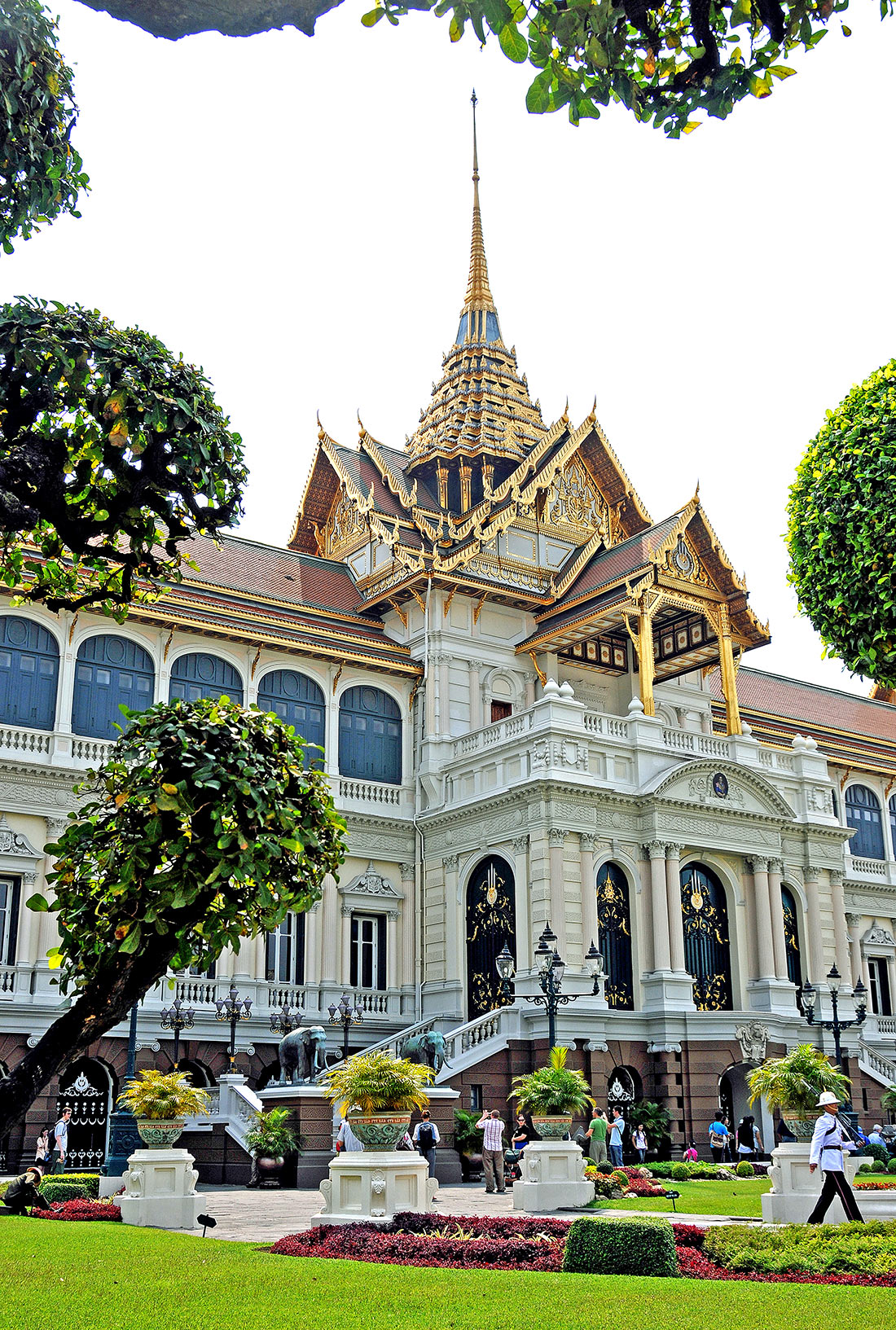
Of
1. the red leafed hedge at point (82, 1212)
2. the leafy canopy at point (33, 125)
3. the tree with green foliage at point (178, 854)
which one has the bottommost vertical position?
the red leafed hedge at point (82, 1212)

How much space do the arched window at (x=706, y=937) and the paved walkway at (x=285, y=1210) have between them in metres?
10.4

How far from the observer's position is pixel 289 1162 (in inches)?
902

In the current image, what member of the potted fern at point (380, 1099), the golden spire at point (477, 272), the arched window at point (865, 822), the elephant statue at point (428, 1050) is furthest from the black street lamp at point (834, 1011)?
the golden spire at point (477, 272)

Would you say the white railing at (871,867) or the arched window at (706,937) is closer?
the arched window at (706,937)

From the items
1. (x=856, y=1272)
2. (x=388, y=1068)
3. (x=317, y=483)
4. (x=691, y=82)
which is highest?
(x=317, y=483)

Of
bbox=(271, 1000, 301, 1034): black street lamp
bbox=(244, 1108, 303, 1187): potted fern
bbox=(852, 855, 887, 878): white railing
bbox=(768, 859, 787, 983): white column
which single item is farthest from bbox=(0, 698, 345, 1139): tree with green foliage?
bbox=(852, 855, 887, 878): white railing

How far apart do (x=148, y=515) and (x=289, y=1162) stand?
57.4ft

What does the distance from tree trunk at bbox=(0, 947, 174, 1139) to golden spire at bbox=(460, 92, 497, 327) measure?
4081 centimetres

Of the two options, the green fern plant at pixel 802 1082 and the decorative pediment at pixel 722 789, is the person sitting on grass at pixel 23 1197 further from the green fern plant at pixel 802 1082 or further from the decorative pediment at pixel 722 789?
the decorative pediment at pixel 722 789

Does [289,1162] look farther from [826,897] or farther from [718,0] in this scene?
[718,0]

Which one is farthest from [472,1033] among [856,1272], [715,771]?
[856,1272]

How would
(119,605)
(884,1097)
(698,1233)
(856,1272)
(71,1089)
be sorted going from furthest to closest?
(884,1097)
(71,1089)
(698,1233)
(856,1272)
(119,605)

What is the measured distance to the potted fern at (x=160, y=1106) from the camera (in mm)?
17406

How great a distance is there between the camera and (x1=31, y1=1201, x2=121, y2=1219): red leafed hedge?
17062mm
